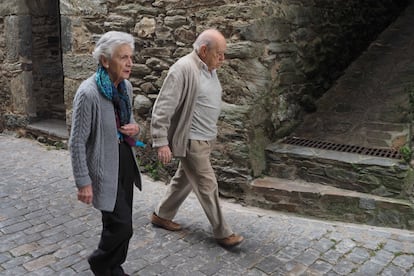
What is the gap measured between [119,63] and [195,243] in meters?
1.50

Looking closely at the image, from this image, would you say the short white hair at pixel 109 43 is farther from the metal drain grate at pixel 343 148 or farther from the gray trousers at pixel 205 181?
the metal drain grate at pixel 343 148

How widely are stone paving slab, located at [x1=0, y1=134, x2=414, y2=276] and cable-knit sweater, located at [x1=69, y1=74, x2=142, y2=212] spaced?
2.42 feet

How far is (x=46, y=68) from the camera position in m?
6.63

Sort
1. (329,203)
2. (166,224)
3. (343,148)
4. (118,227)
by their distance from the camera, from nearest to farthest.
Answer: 1. (118,227)
2. (166,224)
3. (329,203)
4. (343,148)

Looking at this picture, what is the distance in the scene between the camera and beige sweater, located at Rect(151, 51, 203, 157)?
115 inches

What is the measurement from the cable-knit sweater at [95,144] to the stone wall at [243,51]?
5.62 ft

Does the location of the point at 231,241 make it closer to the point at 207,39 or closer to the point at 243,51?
the point at 207,39

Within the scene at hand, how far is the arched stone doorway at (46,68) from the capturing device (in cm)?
637

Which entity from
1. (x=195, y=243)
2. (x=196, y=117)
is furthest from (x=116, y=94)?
(x=195, y=243)

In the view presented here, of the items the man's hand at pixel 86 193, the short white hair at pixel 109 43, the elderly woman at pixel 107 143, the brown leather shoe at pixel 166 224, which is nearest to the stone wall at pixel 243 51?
the brown leather shoe at pixel 166 224

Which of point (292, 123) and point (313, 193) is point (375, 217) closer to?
point (313, 193)

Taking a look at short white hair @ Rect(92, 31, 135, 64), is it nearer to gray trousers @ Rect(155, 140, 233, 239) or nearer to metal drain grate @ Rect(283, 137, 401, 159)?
gray trousers @ Rect(155, 140, 233, 239)

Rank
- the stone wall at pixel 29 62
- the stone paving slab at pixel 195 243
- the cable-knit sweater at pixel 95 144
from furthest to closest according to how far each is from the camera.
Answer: the stone wall at pixel 29 62, the stone paving slab at pixel 195 243, the cable-knit sweater at pixel 95 144

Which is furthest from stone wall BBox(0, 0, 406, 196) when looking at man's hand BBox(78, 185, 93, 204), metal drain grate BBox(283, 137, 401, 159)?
man's hand BBox(78, 185, 93, 204)
